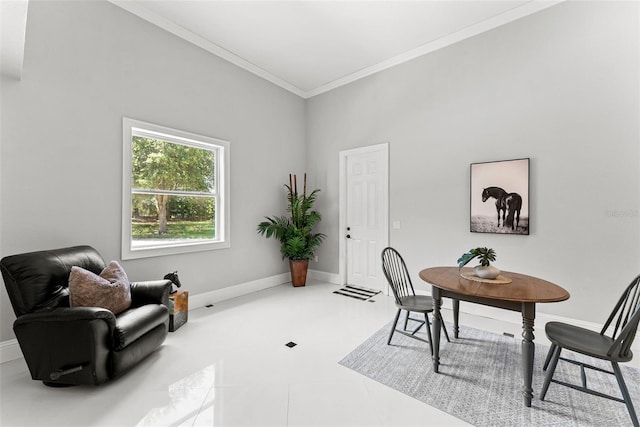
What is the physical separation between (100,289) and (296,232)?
108 inches

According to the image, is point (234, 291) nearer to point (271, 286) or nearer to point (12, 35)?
point (271, 286)

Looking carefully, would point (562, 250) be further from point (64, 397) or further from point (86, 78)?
point (86, 78)

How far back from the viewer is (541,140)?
2.98 m

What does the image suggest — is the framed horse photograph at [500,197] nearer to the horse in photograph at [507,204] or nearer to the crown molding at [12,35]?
the horse in photograph at [507,204]

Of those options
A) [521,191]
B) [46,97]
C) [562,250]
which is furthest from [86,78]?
[562,250]

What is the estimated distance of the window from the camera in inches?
122

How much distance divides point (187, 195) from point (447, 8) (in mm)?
3861

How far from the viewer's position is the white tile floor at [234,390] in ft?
5.57

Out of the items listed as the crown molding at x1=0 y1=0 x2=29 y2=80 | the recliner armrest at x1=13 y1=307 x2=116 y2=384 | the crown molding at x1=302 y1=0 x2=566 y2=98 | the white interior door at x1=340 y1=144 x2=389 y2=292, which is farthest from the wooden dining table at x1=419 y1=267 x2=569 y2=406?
the crown molding at x1=0 y1=0 x2=29 y2=80

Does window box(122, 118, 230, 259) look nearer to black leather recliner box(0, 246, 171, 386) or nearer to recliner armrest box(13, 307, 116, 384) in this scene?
black leather recliner box(0, 246, 171, 386)

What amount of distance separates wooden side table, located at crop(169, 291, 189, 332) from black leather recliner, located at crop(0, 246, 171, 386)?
24.3 inches

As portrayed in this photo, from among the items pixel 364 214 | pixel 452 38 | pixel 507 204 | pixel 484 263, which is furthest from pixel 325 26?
pixel 484 263

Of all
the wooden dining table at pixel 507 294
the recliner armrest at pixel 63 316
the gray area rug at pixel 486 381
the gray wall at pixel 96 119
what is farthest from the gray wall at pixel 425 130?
the wooden dining table at pixel 507 294

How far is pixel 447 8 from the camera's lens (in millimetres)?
3086
